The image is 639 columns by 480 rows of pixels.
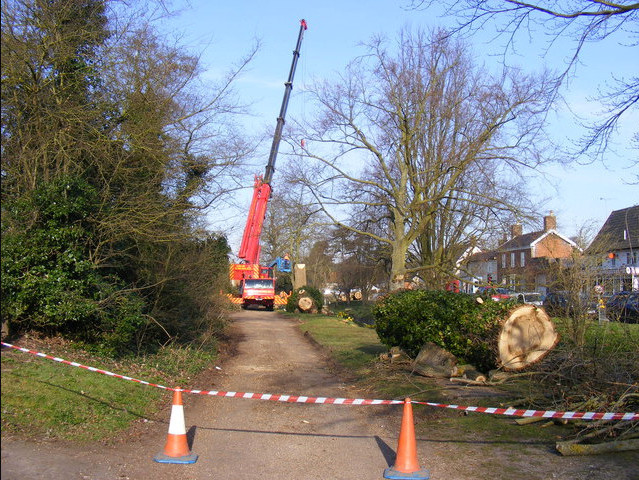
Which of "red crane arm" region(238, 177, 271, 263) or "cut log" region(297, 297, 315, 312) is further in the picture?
"cut log" region(297, 297, 315, 312)

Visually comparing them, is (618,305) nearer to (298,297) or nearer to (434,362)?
(434,362)

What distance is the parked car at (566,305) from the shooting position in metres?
10.8

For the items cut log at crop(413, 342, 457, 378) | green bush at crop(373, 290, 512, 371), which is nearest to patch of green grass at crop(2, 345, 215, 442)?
cut log at crop(413, 342, 457, 378)

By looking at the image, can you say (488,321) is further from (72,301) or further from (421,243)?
(421,243)

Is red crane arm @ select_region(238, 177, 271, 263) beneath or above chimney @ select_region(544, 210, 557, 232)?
above

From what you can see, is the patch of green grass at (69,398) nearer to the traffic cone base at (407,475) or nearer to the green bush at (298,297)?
the traffic cone base at (407,475)

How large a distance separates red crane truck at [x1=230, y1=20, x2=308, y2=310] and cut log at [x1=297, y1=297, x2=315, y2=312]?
2.34 meters

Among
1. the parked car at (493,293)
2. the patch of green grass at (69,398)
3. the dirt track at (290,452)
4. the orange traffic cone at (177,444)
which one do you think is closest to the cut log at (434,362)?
the parked car at (493,293)

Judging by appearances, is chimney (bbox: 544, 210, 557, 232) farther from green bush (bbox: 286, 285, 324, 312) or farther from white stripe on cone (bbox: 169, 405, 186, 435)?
white stripe on cone (bbox: 169, 405, 186, 435)

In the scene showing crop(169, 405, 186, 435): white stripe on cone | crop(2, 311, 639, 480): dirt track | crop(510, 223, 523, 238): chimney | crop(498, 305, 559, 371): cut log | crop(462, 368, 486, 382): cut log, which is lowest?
crop(2, 311, 639, 480): dirt track

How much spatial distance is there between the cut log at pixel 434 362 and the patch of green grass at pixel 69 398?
5.09m

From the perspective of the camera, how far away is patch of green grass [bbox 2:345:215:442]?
7.05m

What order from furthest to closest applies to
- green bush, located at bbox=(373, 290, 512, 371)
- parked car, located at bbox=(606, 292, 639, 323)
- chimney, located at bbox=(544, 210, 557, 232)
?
chimney, located at bbox=(544, 210, 557, 232) < green bush, located at bbox=(373, 290, 512, 371) < parked car, located at bbox=(606, 292, 639, 323)

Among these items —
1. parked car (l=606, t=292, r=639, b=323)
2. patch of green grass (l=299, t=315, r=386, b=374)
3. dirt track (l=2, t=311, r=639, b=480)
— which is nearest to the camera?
dirt track (l=2, t=311, r=639, b=480)
